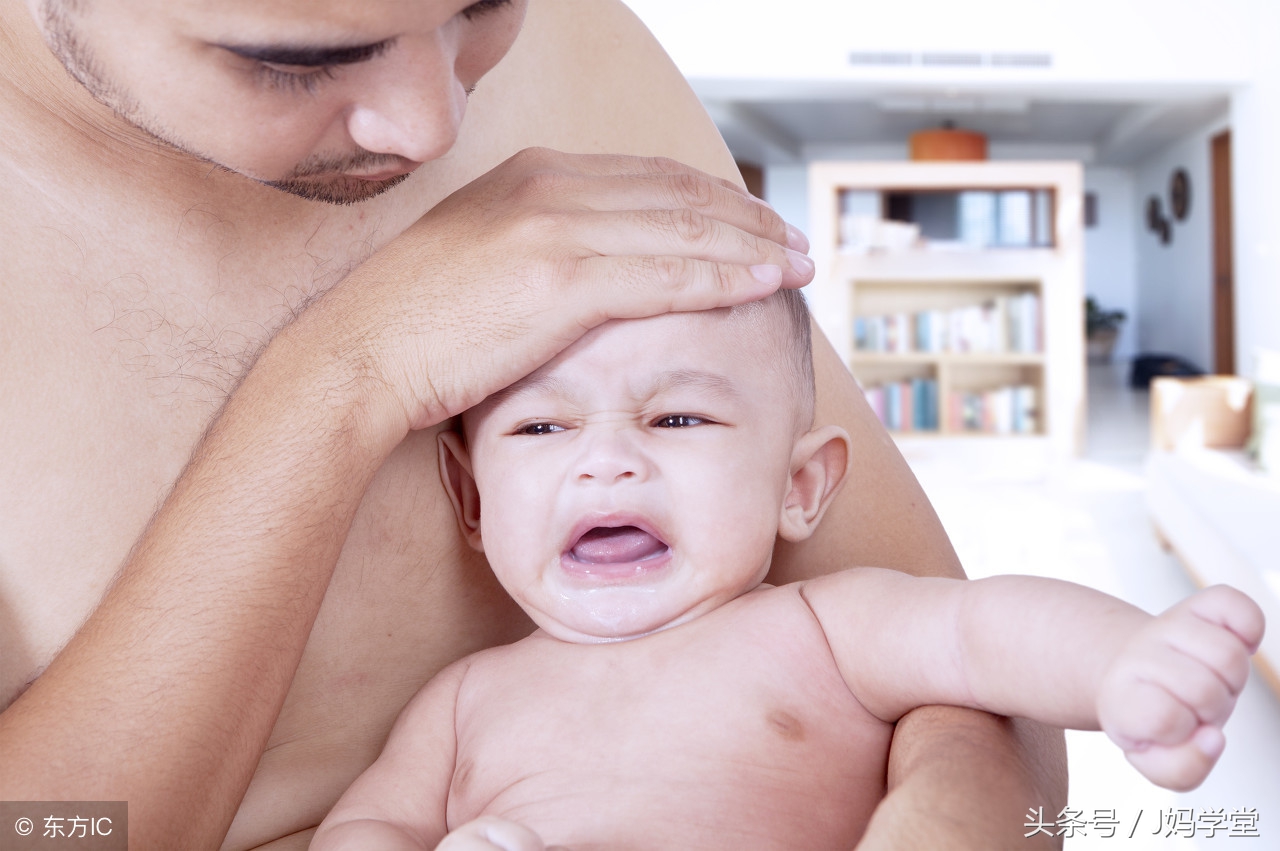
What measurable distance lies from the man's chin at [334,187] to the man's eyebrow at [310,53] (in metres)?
0.14

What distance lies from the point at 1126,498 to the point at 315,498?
19.1 feet

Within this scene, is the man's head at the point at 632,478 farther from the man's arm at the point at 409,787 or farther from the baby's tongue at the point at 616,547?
the man's arm at the point at 409,787

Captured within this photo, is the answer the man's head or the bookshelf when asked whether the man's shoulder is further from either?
the bookshelf

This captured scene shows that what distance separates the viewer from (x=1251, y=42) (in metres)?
8.16

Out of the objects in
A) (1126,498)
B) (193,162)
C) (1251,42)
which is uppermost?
(1251,42)

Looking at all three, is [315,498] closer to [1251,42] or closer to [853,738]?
[853,738]

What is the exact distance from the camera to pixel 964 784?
2.51 ft

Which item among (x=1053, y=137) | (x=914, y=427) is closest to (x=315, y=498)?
(x=914, y=427)

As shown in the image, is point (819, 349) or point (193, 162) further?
point (819, 349)

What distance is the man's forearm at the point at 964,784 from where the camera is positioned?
2.39ft

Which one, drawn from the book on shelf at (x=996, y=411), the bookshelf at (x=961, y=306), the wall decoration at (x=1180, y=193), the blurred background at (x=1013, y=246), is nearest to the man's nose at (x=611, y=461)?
the blurred background at (x=1013, y=246)

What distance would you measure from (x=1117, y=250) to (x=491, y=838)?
49.6ft

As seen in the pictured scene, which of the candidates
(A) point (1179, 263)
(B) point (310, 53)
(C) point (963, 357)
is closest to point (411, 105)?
(B) point (310, 53)

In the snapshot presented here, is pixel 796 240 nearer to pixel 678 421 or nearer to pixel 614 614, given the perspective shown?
→ pixel 678 421
